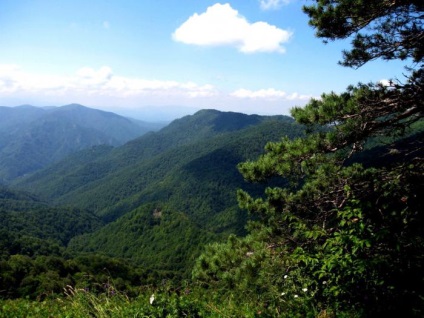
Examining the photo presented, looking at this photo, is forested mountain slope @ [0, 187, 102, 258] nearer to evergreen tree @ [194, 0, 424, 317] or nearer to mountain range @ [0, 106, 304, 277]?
mountain range @ [0, 106, 304, 277]

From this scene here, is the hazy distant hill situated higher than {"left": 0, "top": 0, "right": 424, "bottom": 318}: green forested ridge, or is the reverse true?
{"left": 0, "top": 0, "right": 424, "bottom": 318}: green forested ridge

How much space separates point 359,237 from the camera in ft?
12.1

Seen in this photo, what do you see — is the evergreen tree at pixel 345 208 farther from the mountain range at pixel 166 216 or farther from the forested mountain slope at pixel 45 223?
the forested mountain slope at pixel 45 223

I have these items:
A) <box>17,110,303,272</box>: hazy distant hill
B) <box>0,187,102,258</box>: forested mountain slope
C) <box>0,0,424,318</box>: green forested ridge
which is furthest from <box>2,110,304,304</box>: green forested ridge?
<box>0,0,424,318</box>: green forested ridge

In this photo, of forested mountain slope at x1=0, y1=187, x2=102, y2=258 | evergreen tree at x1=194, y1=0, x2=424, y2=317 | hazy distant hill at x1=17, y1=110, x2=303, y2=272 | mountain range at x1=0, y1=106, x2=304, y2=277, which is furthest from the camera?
forested mountain slope at x1=0, y1=187, x2=102, y2=258

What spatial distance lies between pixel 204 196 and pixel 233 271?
14969 centimetres

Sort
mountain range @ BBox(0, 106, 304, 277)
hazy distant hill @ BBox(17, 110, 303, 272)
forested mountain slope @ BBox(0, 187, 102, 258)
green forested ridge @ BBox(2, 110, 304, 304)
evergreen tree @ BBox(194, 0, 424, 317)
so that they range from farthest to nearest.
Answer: forested mountain slope @ BBox(0, 187, 102, 258) → hazy distant hill @ BBox(17, 110, 303, 272) → mountain range @ BBox(0, 106, 304, 277) → green forested ridge @ BBox(2, 110, 304, 304) → evergreen tree @ BBox(194, 0, 424, 317)

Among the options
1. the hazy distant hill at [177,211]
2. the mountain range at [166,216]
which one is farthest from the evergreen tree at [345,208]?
the mountain range at [166,216]

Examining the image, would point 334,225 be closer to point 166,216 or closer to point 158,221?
point 166,216

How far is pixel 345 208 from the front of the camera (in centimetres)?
403

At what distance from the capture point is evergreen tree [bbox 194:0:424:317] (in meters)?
3.62

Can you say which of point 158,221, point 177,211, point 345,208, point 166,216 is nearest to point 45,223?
point 158,221

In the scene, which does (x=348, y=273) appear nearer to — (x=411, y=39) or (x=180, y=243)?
(x=411, y=39)

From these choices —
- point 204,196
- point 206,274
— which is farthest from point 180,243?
point 206,274
